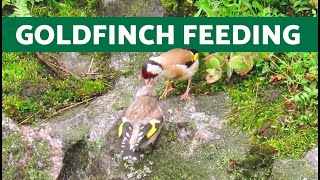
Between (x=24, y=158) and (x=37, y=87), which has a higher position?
(x=37, y=87)

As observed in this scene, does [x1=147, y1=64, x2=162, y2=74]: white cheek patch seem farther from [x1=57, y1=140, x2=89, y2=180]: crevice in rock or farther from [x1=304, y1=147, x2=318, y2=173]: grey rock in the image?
[x1=304, y1=147, x2=318, y2=173]: grey rock

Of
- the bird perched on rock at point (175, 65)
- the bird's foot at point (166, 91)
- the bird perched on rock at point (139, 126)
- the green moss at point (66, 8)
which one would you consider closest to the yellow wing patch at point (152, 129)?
the bird perched on rock at point (139, 126)

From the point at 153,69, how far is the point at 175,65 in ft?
0.74

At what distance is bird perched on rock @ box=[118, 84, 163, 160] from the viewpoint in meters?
4.96

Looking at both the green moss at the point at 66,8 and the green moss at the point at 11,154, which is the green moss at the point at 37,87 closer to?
the green moss at the point at 11,154

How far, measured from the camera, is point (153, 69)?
5.37 metres

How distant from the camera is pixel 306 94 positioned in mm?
5371

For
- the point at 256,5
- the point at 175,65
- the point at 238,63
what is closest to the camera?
the point at 175,65

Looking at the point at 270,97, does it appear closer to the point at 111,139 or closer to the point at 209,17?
the point at 209,17

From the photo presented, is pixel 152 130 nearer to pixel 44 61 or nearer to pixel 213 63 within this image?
pixel 213 63

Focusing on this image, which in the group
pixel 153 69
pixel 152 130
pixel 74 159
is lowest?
pixel 74 159

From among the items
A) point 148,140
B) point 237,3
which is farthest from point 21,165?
point 237,3

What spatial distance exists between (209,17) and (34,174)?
2052 mm

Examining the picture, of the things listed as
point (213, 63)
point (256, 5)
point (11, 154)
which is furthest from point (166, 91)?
point (11, 154)
